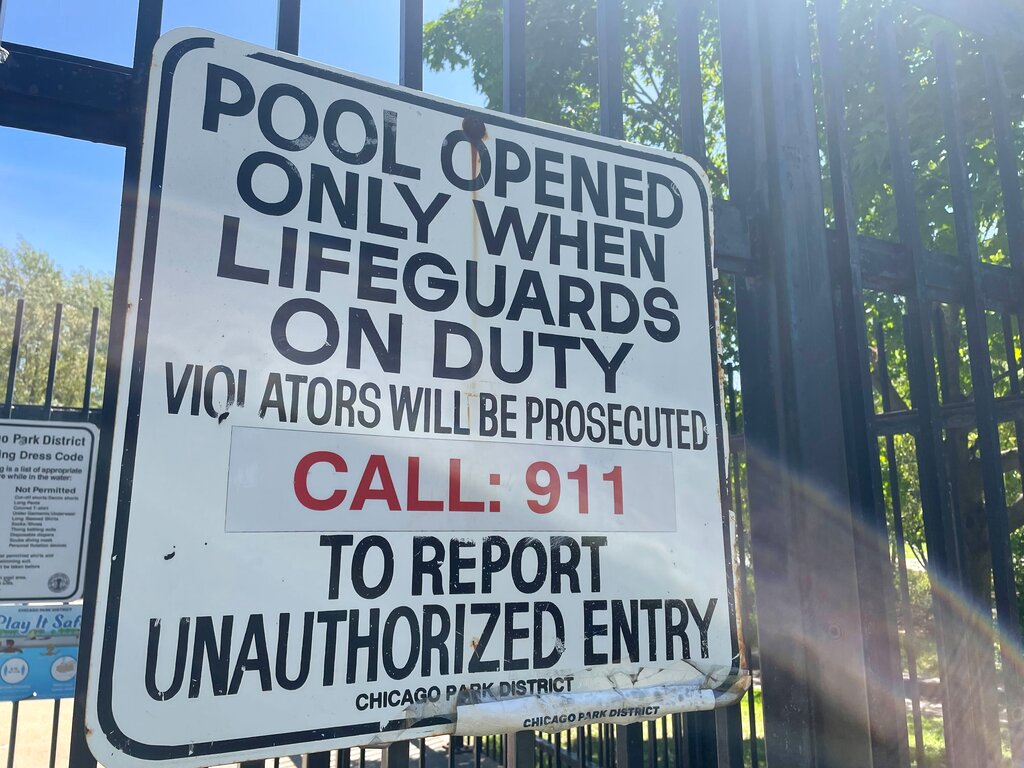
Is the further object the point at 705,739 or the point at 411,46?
the point at 705,739

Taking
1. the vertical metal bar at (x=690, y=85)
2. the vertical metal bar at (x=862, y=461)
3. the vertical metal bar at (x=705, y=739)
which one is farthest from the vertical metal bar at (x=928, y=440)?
the vertical metal bar at (x=705, y=739)

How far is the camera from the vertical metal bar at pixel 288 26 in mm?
1562

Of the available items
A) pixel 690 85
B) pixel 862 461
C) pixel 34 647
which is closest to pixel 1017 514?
pixel 862 461

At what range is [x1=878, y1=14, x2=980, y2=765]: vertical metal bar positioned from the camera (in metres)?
2.24

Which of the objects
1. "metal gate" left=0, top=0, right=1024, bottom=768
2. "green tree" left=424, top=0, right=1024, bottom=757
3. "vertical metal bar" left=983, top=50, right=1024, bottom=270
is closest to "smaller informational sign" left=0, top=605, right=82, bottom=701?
"metal gate" left=0, top=0, right=1024, bottom=768

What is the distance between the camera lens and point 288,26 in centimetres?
157

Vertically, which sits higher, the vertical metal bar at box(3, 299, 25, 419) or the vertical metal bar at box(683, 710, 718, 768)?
the vertical metal bar at box(3, 299, 25, 419)

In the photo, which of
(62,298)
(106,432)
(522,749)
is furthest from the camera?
(62,298)

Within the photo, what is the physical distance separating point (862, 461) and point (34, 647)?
7.16 ft

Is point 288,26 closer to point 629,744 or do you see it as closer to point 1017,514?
point 629,744

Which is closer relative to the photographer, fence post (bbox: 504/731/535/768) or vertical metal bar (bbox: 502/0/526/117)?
fence post (bbox: 504/731/535/768)

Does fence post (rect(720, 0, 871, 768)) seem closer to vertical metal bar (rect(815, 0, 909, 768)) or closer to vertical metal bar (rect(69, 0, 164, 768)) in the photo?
vertical metal bar (rect(815, 0, 909, 768))

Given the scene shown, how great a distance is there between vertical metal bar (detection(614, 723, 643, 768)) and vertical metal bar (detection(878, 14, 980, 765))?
1120 mm

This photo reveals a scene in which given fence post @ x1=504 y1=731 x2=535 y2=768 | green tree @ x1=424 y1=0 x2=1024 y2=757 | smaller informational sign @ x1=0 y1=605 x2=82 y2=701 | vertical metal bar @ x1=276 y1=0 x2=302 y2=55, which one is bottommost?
fence post @ x1=504 y1=731 x2=535 y2=768
